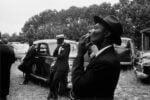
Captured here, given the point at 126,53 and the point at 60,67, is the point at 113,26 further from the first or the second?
the point at 126,53

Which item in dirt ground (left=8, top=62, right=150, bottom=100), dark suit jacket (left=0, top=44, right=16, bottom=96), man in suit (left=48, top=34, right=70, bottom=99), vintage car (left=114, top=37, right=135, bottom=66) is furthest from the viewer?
vintage car (left=114, top=37, right=135, bottom=66)

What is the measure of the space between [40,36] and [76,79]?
65.3m

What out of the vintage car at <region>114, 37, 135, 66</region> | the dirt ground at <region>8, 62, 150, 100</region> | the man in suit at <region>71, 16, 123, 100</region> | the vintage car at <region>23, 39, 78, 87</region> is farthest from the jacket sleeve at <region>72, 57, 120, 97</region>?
the vintage car at <region>114, 37, 135, 66</region>

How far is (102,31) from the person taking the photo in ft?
9.05

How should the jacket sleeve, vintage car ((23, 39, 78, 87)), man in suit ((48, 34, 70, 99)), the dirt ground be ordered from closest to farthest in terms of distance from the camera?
the jacket sleeve → man in suit ((48, 34, 70, 99)) → the dirt ground → vintage car ((23, 39, 78, 87))

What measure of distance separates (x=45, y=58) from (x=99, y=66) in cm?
827

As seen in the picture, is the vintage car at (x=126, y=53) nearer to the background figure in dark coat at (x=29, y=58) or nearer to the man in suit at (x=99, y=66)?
the background figure in dark coat at (x=29, y=58)

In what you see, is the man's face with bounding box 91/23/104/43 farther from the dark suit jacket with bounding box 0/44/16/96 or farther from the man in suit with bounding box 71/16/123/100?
the dark suit jacket with bounding box 0/44/16/96

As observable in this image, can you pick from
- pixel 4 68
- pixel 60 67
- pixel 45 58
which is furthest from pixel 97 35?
pixel 45 58

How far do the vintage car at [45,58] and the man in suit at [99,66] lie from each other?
7.32m

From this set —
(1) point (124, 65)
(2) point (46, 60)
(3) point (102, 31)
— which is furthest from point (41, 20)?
(3) point (102, 31)

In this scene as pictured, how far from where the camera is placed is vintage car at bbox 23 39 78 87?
10469mm

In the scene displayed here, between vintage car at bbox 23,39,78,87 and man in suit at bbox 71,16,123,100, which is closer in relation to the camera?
man in suit at bbox 71,16,123,100

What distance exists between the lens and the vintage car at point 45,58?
10.5m
